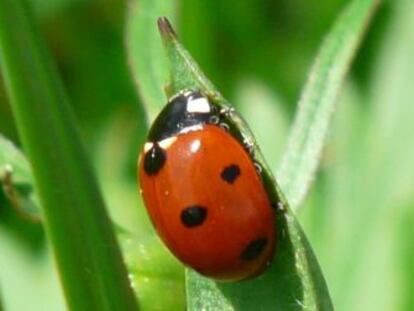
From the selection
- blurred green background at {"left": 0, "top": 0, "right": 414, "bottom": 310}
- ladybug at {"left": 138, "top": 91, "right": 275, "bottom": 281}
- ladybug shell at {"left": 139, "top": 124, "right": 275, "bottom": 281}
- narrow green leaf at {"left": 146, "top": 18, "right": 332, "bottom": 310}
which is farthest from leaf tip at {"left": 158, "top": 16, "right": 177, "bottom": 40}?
blurred green background at {"left": 0, "top": 0, "right": 414, "bottom": 310}

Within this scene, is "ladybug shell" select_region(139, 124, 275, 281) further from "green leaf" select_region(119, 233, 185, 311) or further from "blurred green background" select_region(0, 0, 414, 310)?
"blurred green background" select_region(0, 0, 414, 310)

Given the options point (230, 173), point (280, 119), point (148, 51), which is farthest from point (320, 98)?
point (280, 119)

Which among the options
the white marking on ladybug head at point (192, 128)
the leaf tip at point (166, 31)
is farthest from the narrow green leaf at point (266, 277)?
the white marking on ladybug head at point (192, 128)

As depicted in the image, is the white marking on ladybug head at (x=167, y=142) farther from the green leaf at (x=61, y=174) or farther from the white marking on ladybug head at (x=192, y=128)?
the green leaf at (x=61, y=174)

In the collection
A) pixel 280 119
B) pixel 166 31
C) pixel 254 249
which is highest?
pixel 166 31

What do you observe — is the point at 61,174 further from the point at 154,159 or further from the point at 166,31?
the point at 154,159

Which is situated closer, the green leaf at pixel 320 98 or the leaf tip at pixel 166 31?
the leaf tip at pixel 166 31

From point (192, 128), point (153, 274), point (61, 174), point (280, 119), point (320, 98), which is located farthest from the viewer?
point (280, 119)
